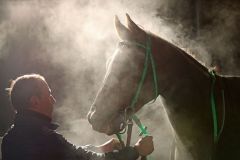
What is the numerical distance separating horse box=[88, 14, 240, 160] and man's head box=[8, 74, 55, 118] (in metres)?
0.42

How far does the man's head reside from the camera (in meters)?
2.62

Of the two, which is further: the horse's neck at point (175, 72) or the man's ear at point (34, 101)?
the man's ear at point (34, 101)

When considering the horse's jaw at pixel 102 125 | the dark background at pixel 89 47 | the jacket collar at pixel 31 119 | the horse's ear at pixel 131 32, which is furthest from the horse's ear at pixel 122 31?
the dark background at pixel 89 47

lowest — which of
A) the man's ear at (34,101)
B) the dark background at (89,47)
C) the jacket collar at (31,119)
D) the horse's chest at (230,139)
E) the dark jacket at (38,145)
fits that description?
the horse's chest at (230,139)

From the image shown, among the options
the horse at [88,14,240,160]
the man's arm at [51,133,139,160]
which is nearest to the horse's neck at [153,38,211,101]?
the horse at [88,14,240,160]

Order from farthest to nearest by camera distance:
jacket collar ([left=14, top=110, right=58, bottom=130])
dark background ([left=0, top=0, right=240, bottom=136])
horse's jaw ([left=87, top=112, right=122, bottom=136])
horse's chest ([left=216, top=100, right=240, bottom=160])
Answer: dark background ([left=0, top=0, right=240, bottom=136]) → jacket collar ([left=14, top=110, right=58, bottom=130]) → horse's jaw ([left=87, top=112, right=122, bottom=136]) → horse's chest ([left=216, top=100, right=240, bottom=160])

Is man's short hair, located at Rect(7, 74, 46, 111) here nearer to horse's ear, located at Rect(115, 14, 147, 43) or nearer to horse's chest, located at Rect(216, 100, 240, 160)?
horse's ear, located at Rect(115, 14, 147, 43)

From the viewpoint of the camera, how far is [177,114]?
7.86ft

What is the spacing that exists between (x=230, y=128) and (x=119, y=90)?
2.21ft

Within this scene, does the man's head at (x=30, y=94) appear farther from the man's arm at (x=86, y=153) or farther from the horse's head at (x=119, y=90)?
the horse's head at (x=119, y=90)

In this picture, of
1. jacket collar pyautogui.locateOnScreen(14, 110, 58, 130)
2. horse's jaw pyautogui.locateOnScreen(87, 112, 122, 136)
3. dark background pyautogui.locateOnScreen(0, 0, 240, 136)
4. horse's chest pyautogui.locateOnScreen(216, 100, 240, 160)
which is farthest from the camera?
dark background pyautogui.locateOnScreen(0, 0, 240, 136)

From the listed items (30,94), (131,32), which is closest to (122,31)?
(131,32)

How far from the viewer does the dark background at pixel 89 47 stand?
20.8ft

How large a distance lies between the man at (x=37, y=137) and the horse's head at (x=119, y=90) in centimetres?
20
